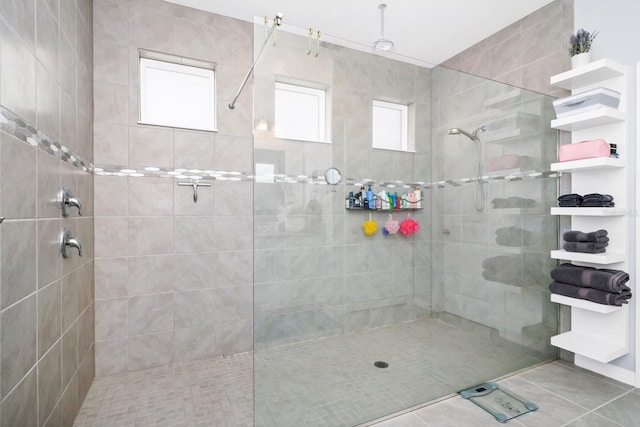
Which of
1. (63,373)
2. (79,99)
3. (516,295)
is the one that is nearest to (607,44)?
(516,295)

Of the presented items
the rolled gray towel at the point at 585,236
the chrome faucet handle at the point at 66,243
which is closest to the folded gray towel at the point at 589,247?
the rolled gray towel at the point at 585,236

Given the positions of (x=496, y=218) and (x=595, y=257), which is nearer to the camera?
(x=595, y=257)

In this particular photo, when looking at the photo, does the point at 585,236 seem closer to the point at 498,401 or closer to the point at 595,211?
the point at 595,211

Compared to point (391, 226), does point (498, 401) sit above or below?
below

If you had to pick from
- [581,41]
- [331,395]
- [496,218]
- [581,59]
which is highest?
[581,41]

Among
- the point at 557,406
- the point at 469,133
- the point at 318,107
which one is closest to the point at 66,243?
the point at 318,107

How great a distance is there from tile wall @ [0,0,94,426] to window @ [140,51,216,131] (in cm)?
48

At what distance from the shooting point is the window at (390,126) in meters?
1.71

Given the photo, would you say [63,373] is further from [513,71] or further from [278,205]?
[513,71]

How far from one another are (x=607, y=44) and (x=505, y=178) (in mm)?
1122

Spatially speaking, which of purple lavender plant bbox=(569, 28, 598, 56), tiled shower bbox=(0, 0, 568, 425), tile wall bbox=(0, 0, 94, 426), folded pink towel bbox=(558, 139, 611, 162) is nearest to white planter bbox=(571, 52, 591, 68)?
purple lavender plant bbox=(569, 28, 598, 56)

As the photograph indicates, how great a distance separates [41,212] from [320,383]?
4.70 ft

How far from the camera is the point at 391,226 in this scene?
69.8 inches

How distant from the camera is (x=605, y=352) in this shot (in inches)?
78.3
